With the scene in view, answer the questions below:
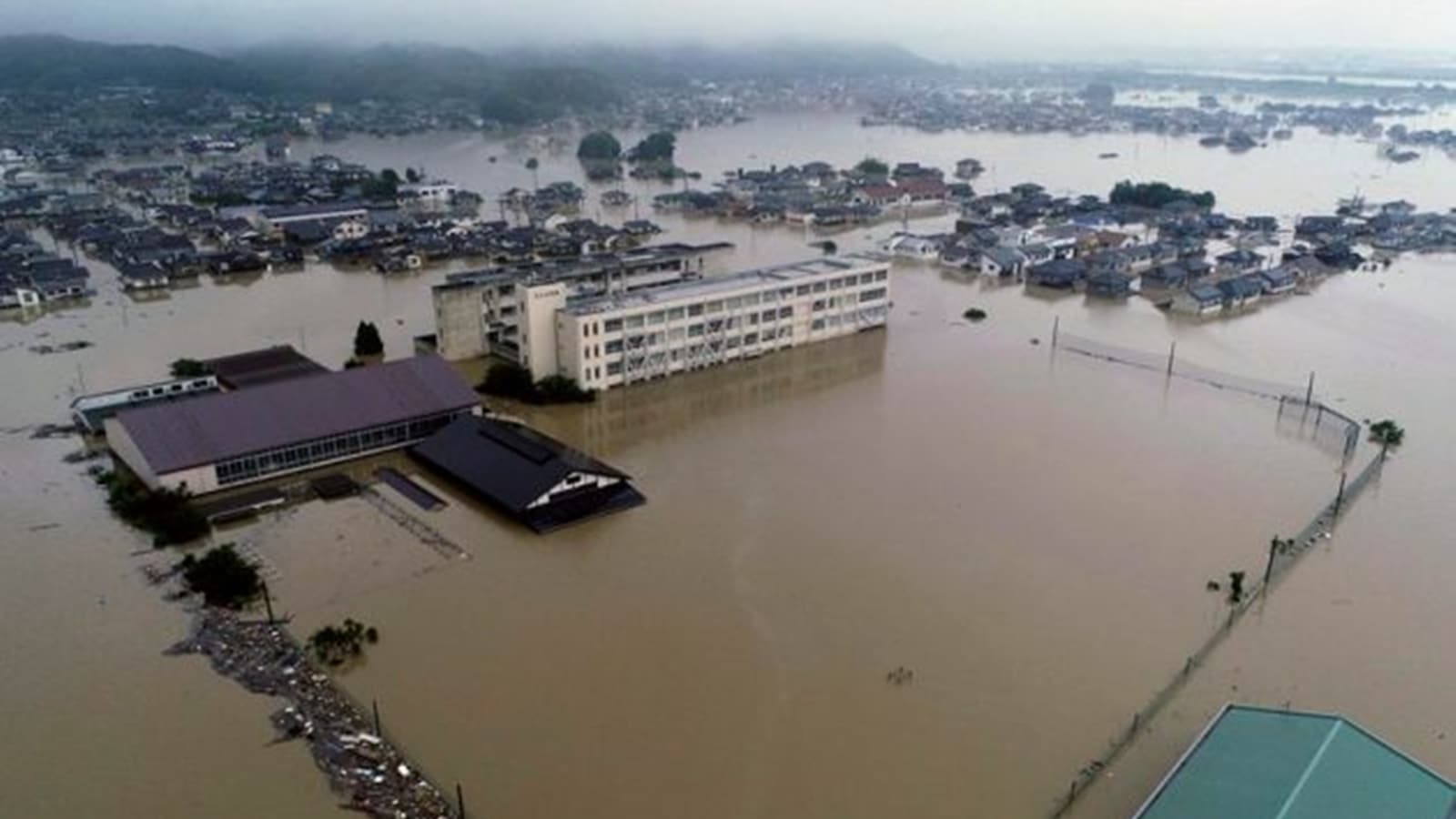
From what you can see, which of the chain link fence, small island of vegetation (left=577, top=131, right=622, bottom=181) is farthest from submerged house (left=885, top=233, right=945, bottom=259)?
small island of vegetation (left=577, top=131, right=622, bottom=181)

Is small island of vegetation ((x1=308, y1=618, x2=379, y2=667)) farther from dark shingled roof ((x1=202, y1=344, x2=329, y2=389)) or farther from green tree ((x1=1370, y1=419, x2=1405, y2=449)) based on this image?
green tree ((x1=1370, y1=419, x2=1405, y2=449))

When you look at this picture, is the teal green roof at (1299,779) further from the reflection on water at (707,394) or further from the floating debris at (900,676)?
the reflection on water at (707,394)

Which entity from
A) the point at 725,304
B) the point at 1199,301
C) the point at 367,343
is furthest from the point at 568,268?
the point at 1199,301

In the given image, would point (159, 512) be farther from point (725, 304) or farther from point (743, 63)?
point (743, 63)

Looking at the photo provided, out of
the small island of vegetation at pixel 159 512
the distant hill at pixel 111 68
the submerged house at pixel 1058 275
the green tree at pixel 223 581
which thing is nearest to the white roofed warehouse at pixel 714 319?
the submerged house at pixel 1058 275

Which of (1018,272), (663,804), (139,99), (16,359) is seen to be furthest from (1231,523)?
(139,99)

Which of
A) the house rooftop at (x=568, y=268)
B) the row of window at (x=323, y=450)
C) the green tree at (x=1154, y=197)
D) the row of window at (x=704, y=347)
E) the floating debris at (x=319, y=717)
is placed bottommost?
the floating debris at (x=319, y=717)
